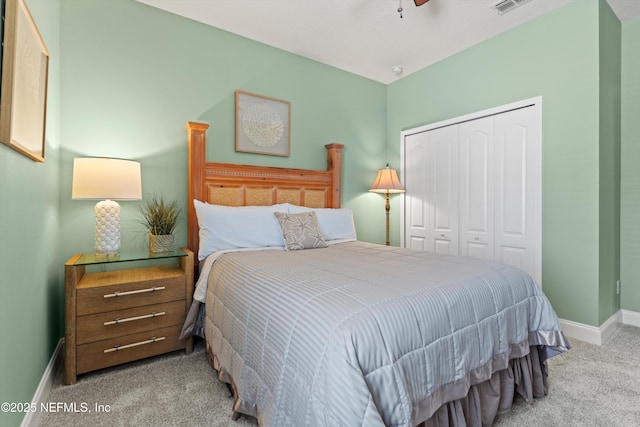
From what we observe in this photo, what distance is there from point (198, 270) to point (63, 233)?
0.99 meters

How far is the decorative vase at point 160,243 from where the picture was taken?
2.33 metres

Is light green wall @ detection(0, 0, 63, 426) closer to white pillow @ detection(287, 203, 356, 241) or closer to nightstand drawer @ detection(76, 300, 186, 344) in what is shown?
nightstand drawer @ detection(76, 300, 186, 344)

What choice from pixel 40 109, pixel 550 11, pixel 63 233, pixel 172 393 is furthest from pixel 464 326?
pixel 550 11

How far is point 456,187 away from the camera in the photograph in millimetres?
3443

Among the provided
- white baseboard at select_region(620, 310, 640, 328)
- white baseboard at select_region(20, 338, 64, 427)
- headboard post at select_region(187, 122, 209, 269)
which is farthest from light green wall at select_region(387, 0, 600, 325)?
white baseboard at select_region(20, 338, 64, 427)

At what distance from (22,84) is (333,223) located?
230cm

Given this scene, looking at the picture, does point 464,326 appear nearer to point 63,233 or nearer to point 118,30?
point 63,233

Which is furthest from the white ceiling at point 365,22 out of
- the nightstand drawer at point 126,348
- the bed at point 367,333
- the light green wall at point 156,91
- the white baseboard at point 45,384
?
the white baseboard at point 45,384

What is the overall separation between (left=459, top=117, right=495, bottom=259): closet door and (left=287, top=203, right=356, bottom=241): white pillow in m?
1.28

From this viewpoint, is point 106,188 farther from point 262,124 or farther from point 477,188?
point 477,188

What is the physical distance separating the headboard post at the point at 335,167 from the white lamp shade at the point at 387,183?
48cm

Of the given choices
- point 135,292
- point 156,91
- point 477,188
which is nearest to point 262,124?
point 156,91

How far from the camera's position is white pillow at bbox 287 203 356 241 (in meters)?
2.96

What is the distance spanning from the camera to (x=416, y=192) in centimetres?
389
